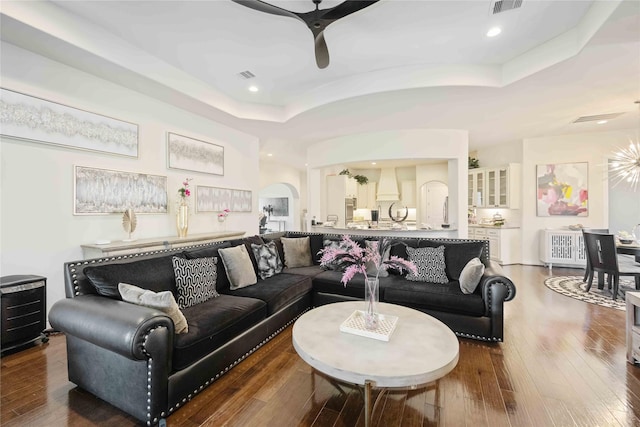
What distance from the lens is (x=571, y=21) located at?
8.90 ft

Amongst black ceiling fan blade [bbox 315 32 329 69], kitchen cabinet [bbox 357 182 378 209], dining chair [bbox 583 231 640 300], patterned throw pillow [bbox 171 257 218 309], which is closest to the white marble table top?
patterned throw pillow [bbox 171 257 218 309]

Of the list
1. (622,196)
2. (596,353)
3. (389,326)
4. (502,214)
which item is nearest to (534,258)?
(502,214)

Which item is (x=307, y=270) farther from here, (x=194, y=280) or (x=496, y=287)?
(x=496, y=287)

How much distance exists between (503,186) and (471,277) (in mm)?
4941

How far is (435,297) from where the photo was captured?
2.81 m

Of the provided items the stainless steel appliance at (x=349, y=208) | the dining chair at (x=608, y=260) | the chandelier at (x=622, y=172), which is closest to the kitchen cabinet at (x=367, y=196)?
the stainless steel appliance at (x=349, y=208)

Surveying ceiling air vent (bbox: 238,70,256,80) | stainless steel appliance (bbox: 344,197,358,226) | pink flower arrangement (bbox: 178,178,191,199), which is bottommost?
stainless steel appliance (bbox: 344,197,358,226)

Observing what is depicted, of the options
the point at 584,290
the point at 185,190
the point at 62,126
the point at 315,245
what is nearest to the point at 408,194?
the point at 584,290

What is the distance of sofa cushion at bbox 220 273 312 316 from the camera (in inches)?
107

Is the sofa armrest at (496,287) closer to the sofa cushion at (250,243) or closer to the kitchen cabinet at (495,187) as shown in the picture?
the sofa cushion at (250,243)

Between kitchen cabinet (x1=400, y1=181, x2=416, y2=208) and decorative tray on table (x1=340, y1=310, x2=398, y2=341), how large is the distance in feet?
24.4

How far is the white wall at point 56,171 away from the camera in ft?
8.93

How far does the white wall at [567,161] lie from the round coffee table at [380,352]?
19.2 ft

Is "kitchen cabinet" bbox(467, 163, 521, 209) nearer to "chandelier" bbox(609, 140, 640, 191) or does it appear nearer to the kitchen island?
"chandelier" bbox(609, 140, 640, 191)
